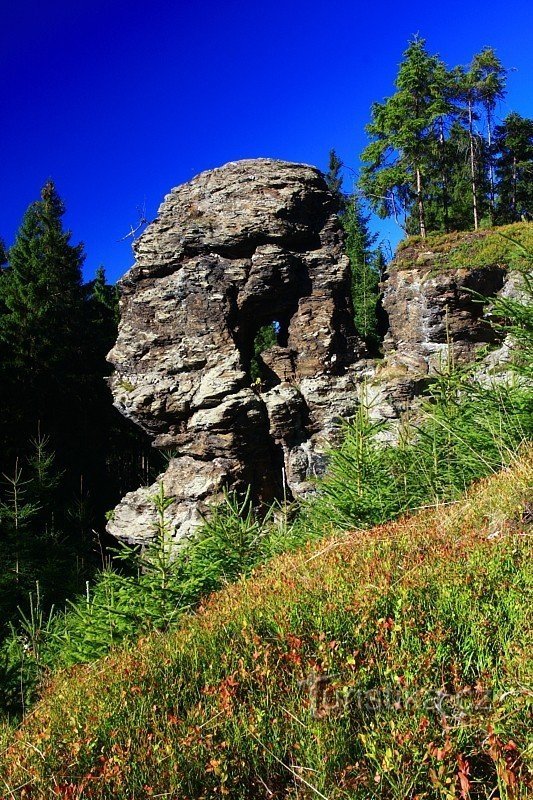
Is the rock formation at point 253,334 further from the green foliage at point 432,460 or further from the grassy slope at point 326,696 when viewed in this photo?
the grassy slope at point 326,696

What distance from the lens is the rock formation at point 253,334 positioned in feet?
61.4

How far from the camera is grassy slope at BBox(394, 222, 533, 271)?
1925 centimetres

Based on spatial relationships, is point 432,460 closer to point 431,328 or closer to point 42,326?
point 431,328

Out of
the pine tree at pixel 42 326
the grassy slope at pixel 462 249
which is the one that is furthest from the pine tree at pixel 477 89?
the pine tree at pixel 42 326

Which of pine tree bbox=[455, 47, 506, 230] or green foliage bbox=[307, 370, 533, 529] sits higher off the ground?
pine tree bbox=[455, 47, 506, 230]

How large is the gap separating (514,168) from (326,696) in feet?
151

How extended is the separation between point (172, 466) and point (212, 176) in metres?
11.7

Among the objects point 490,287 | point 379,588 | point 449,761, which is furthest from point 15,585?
point 490,287

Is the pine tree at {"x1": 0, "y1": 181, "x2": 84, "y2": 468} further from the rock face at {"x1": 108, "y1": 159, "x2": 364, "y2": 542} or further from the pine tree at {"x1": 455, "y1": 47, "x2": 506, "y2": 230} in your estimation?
the pine tree at {"x1": 455, "y1": 47, "x2": 506, "y2": 230}

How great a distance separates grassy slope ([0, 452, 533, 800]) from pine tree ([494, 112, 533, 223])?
42.4 m

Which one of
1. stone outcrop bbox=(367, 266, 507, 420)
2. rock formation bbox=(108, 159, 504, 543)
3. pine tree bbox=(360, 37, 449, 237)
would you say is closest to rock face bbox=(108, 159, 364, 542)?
rock formation bbox=(108, 159, 504, 543)

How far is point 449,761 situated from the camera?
1.94 metres

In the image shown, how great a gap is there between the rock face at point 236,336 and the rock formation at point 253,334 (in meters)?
0.05

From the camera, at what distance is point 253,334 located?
2086 centimetres
